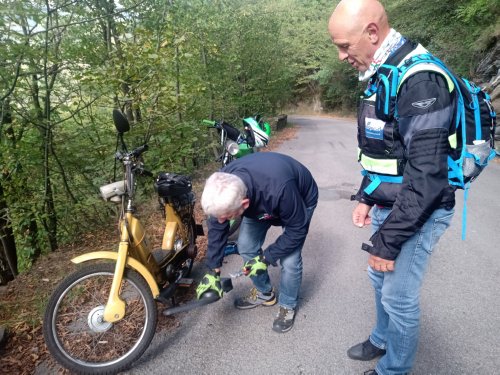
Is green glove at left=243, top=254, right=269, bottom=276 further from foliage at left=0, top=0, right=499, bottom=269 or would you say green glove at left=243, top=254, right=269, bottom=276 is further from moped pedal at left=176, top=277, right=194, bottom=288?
foliage at left=0, top=0, right=499, bottom=269

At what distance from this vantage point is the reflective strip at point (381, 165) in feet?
4.89

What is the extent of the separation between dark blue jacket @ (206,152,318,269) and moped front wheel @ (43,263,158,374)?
608 mm

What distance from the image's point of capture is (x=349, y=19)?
1375 millimetres

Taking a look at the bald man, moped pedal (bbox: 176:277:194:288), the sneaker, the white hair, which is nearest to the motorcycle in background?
moped pedal (bbox: 176:277:194:288)

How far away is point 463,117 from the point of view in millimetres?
1315

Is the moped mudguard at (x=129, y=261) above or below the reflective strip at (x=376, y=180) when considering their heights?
below

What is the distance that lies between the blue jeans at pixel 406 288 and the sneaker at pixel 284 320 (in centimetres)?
75

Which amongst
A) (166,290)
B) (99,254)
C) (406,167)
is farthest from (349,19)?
(166,290)

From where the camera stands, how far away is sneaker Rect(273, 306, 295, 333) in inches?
98.3

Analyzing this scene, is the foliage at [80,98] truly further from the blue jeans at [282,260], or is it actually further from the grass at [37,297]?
the blue jeans at [282,260]

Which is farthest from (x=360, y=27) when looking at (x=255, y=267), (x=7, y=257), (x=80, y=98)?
(x=7, y=257)

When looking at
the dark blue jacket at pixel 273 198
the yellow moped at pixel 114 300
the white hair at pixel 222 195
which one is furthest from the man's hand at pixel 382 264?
the yellow moped at pixel 114 300

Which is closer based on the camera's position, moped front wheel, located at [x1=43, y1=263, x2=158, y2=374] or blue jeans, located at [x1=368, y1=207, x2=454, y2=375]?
blue jeans, located at [x1=368, y1=207, x2=454, y2=375]

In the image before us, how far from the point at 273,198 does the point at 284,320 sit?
1155 millimetres
